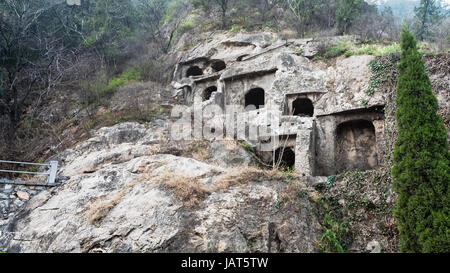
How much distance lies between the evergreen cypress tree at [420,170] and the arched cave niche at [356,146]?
5.00 metres

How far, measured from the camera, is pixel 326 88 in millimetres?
14820

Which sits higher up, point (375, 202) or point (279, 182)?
point (279, 182)

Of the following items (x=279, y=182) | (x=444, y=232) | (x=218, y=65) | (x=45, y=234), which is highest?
(x=218, y=65)

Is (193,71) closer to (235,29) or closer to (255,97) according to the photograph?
(235,29)

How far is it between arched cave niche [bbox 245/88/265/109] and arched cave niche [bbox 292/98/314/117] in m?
2.52

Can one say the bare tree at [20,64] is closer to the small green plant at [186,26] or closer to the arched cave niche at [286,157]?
the small green plant at [186,26]

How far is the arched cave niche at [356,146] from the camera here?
43.4 ft

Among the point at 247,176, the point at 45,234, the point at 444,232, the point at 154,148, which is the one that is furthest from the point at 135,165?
the point at 444,232

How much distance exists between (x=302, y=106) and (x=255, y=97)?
11.2 ft

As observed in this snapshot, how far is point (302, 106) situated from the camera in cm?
1656

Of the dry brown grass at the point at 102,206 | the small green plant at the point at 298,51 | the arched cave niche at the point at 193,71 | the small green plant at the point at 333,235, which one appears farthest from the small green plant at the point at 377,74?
the arched cave niche at the point at 193,71

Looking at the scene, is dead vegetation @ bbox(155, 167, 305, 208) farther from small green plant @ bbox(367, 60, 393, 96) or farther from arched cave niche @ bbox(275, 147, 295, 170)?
small green plant @ bbox(367, 60, 393, 96)
